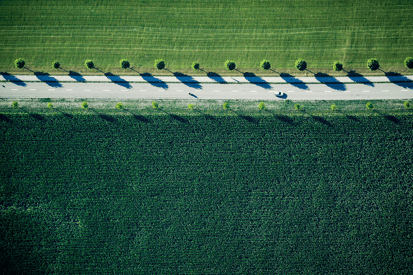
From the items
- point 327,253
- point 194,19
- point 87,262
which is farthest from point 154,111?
point 327,253

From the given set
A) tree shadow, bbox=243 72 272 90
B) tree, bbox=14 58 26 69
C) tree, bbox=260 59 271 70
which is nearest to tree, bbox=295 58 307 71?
tree, bbox=260 59 271 70

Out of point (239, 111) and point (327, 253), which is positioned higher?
point (239, 111)

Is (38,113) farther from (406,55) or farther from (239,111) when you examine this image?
(406,55)

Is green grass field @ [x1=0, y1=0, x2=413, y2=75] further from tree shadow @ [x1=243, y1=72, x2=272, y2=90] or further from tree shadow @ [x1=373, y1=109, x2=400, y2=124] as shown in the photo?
tree shadow @ [x1=373, y1=109, x2=400, y2=124]

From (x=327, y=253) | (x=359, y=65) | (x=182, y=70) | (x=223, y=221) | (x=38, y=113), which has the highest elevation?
(x=359, y=65)

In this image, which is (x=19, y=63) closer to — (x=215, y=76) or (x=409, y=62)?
(x=215, y=76)

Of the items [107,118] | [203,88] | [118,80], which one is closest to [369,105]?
[203,88]
